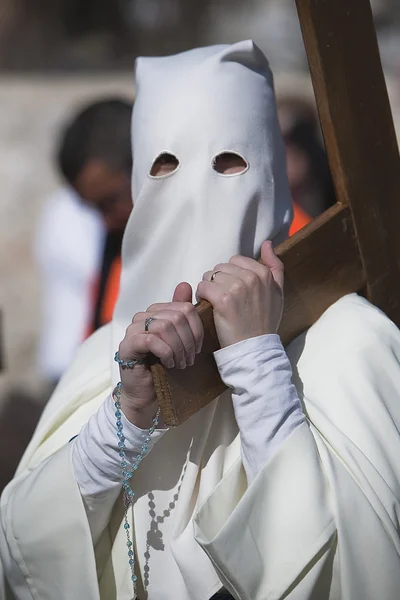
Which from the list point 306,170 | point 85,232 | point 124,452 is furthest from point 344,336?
point 85,232

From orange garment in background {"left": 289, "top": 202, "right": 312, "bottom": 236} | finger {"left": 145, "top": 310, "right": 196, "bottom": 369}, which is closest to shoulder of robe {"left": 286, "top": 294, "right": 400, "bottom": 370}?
finger {"left": 145, "top": 310, "right": 196, "bottom": 369}

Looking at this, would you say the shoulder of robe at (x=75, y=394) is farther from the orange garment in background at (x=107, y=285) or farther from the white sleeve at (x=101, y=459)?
the orange garment in background at (x=107, y=285)

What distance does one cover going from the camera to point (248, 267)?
5.60 feet

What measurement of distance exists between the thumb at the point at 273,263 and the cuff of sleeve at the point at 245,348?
13cm

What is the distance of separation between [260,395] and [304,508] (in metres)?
0.23

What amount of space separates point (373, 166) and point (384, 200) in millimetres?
85

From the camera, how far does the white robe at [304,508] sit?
160 centimetres

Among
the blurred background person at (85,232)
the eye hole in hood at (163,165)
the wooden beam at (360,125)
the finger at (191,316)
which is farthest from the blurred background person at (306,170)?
the finger at (191,316)

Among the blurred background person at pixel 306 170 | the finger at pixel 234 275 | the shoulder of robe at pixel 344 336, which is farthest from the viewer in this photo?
the blurred background person at pixel 306 170

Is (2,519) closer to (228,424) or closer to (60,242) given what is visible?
(228,424)

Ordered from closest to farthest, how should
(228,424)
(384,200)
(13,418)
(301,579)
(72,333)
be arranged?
(301,579)
(228,424)
(384,200)
(72,333)
(13,418)

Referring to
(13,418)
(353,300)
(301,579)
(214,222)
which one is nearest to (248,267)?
(214,222)

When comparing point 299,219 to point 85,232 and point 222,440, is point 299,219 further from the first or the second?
point 222,440

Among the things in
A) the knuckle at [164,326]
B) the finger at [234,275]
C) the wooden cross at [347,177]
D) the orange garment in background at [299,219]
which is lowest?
the knuckle at [164,326]
